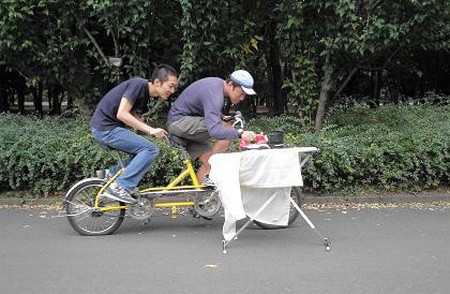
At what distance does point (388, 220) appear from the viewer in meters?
6.84

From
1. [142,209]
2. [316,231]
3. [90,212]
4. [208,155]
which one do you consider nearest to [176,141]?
[208,155]

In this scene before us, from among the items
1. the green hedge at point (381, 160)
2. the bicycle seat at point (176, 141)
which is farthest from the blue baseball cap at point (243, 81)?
the green hedge at point (381, 160)

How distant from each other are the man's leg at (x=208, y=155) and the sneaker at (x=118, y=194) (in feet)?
2.58

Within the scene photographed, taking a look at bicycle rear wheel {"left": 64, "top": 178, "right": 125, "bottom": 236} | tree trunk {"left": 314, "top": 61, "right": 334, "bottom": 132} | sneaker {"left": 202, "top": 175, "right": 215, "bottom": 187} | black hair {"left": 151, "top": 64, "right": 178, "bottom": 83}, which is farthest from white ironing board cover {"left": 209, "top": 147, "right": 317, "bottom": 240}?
tree trunk {"left": 314, "top": 61, "right": 334, "bottom": 132}

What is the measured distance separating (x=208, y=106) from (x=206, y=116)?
103 millimetres

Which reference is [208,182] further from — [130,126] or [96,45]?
[96,45]

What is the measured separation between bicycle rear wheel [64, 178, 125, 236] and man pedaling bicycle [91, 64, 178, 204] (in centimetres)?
17

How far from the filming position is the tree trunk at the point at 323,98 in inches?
387

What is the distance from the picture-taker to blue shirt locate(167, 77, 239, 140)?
568 centimetres

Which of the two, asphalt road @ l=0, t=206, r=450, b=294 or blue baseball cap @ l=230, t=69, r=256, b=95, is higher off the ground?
blue baseball cap @ l=230, t=69, r=256, b=95

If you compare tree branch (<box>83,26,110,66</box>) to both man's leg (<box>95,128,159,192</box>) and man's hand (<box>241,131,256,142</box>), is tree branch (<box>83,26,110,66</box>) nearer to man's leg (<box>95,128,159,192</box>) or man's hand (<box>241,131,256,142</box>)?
man's leg (<box>95,128,159,192</box>)

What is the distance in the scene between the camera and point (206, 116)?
5758mm

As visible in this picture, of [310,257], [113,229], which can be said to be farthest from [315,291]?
[113,229]

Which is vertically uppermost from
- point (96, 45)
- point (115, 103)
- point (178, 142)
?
point (96, 45)
